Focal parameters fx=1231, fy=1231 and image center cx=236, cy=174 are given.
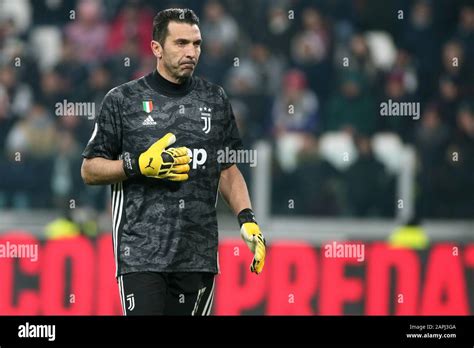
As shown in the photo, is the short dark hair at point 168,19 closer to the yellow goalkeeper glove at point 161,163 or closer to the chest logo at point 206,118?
the chest logo at point 206,118

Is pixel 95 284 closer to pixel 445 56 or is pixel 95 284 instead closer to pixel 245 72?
pixel 245 72

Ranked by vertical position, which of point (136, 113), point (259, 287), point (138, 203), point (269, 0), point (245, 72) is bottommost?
point (259, 287)

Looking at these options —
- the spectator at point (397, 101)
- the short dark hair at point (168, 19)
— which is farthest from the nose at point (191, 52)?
the spectator at point (397, 101)

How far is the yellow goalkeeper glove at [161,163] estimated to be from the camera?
5684 millimetres

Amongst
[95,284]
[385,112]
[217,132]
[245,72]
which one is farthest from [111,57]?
[217,132]

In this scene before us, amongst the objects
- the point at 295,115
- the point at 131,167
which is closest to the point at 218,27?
the point at 295,115

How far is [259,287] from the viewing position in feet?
30.8

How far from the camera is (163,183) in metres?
5.85

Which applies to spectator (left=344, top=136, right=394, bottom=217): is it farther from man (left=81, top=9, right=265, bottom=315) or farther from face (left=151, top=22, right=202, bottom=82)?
face (left=151, top=22, right=202, bottom=82)

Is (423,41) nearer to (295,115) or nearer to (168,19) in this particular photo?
(295,115)

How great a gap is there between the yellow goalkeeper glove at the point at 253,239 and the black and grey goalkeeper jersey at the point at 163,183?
152 mm

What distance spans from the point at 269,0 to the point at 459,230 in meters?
3.80

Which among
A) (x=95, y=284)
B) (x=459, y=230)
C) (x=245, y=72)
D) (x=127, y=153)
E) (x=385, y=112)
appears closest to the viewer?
(x=127, y=153)

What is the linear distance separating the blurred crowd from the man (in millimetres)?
4414
